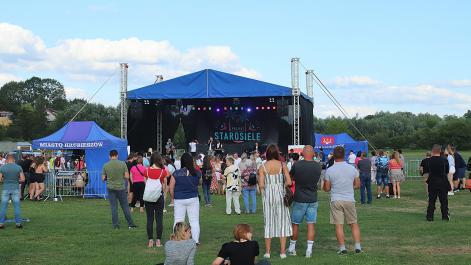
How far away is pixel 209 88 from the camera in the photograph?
24453 millimetres

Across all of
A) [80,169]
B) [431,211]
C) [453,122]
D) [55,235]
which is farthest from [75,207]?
[453,122]

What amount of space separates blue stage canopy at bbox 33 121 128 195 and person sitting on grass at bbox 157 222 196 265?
13.0 meters

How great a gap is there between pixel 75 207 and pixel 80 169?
3910 millimetres

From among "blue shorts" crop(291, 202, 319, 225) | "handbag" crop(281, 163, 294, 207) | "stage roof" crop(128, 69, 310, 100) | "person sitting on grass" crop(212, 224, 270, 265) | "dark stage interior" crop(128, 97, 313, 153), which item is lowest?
"person sitting on grass" crop(212, 224, 270, 265)

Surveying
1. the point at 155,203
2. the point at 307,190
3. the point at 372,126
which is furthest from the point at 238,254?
the point at 372,126

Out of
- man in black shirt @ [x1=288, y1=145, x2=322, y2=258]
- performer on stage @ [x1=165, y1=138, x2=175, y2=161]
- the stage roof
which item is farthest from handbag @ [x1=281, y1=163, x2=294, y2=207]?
performer on stage @ [x1=165, y1=138, x2=175, y2=161]

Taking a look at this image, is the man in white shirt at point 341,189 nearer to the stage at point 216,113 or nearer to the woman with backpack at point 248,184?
the woman with backpack at point 248,184

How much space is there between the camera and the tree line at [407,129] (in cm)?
6494

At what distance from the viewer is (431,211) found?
11.8 metres

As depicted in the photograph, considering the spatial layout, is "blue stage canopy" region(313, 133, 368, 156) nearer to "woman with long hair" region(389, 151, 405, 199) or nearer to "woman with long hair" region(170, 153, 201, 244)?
"woman with long hair" region(389, 151, 405, 199)

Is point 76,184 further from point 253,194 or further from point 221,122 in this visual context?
point 221,122

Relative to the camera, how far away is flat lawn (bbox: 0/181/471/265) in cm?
805

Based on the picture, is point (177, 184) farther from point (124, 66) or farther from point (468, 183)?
point (124, 66)

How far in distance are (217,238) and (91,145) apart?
31.5ft
